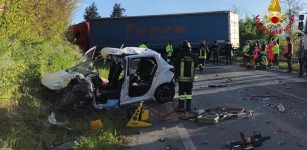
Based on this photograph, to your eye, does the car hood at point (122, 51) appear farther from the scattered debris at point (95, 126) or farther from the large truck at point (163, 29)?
the large truck at point (163, 29)

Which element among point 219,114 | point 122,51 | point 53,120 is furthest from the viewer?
point 122,51

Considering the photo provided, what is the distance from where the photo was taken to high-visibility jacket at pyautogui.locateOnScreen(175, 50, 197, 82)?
1183 cm

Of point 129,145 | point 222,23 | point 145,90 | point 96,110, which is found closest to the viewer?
point 129,145

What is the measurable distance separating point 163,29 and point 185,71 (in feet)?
73.1

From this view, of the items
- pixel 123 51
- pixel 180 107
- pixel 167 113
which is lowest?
pixel 167 113

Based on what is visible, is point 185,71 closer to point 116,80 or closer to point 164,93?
point 164,93

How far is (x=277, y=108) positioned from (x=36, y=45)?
8010 millimetres

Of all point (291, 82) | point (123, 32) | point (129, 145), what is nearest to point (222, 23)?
point (123, 32)

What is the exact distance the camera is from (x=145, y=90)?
12.5m

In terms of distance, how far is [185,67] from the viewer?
11.8 m

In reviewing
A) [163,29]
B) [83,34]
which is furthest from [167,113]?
[83,34]

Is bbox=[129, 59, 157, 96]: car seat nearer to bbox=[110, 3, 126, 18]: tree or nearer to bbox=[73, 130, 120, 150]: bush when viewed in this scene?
bbox=[73, 130, 120, 150]: bush

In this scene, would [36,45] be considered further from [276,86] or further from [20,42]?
[276,86]

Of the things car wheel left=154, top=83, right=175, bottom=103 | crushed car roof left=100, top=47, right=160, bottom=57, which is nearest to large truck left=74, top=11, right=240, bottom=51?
car wheel left=154, top=83, right=175, bottom=103
